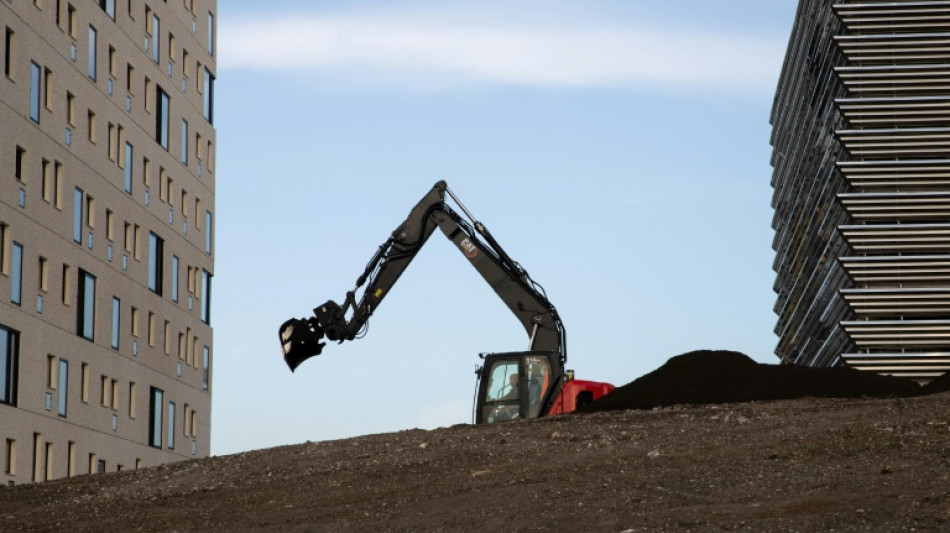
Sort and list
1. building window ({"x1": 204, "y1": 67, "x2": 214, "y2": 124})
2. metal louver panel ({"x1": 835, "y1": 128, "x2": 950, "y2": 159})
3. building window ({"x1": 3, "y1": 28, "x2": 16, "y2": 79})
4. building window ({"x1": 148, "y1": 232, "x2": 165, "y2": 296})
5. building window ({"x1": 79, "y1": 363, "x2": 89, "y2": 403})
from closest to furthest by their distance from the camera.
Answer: building window ({"x1": 3, "y1": 28, "x2": 16, "y2": 79}) → building window ({"x1": 79, "y1": 363, "x2": 89, "y2": 403}) → building window ({"x1": 148, "y1": 232, "x2": 165, "y2": 296}) → building window ({"x1": 204, "y1": 67, "x2": 214, "y2": 124}) → metal louver panel ({"x1": 835, "y1": 128, "x2": 950, "y2": 159})

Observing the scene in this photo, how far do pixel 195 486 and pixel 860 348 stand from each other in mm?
44432

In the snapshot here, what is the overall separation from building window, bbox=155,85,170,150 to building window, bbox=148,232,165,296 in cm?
361

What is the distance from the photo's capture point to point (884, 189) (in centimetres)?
6506

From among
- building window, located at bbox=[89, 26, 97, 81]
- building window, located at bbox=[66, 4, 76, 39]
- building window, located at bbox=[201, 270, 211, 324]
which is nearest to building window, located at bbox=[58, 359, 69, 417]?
building window, located at bbox=[89, 26, 97, 81]

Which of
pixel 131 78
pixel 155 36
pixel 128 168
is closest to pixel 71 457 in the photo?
pixel 128 168

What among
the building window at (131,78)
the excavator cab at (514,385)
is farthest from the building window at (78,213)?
the excavator cab at (514,385)

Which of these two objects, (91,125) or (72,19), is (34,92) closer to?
(72,19)

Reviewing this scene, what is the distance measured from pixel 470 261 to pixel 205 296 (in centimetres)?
3034

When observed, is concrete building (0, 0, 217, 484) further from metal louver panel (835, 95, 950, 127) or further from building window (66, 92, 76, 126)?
metal louver panel (835, 95, 950, 127)

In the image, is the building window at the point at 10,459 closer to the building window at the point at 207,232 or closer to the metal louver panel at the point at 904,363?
the building window at the point at 207,232

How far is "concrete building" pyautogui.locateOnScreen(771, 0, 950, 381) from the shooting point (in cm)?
6344

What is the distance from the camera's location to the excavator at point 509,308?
104 feet

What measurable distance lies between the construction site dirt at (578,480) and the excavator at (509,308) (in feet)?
9.03

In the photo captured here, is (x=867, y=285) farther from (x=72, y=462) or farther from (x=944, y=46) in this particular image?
(x=72, y=462)
